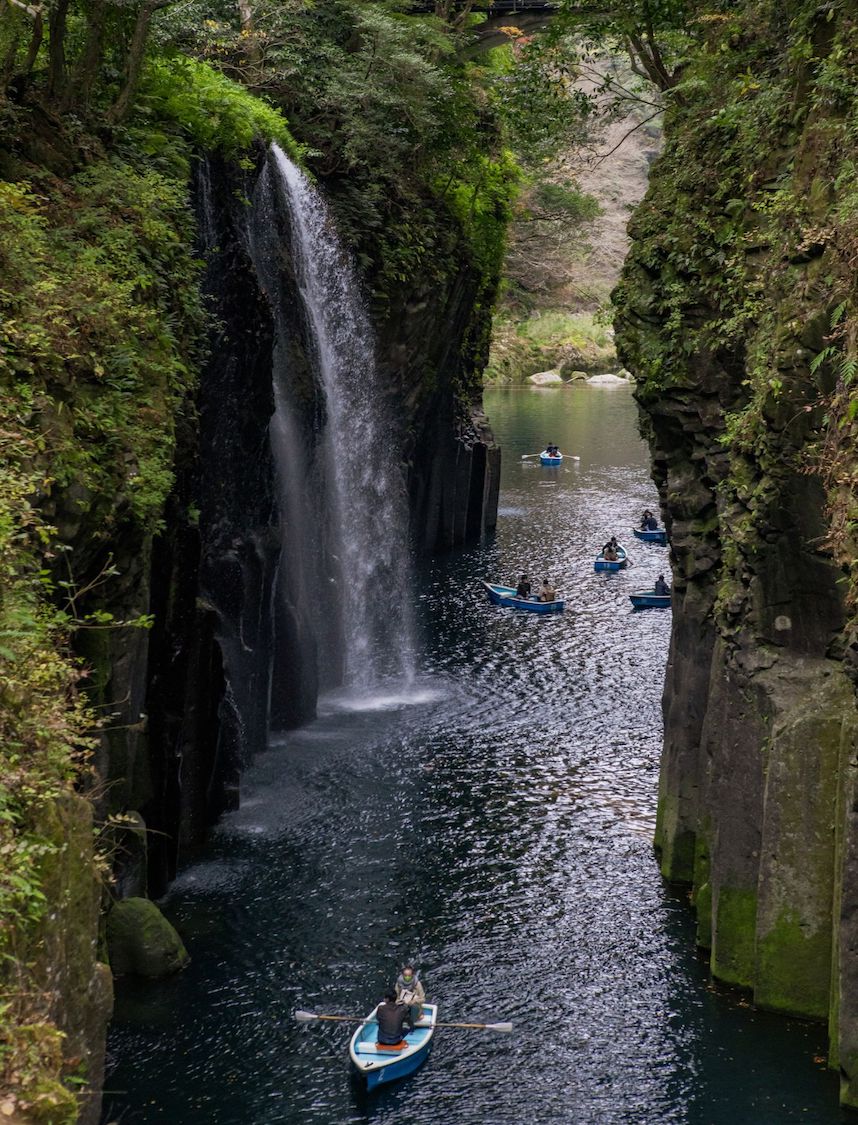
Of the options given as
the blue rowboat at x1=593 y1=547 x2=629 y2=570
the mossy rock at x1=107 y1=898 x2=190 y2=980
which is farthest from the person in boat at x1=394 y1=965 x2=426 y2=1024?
the blue rowboat at x1=593 y1=547 x2=629 y2=570

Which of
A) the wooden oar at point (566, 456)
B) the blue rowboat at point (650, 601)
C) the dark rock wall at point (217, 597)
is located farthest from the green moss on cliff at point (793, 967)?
the wooden oar at point (566, 456)

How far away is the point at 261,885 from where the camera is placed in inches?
883

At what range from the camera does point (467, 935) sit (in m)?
20.7

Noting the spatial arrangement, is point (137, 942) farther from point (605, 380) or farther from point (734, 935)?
point (605, 380)

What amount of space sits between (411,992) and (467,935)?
10.5 ft

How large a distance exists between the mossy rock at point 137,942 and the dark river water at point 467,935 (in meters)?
0.32

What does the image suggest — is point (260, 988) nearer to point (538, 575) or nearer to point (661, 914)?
point (661, 914)

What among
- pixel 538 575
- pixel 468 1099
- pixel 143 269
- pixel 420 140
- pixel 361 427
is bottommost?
pixel 468 1099

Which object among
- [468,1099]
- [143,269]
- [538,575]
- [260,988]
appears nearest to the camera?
[468,1099]

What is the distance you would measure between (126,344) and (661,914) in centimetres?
Result: 1307

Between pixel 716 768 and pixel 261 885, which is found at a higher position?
pixel 716 768

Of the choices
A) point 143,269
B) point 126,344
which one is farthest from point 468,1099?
point 143,269

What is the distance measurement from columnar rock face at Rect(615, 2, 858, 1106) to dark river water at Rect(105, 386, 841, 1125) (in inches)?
42.9

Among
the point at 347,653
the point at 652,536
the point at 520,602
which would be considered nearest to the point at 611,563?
the point at 520,602
